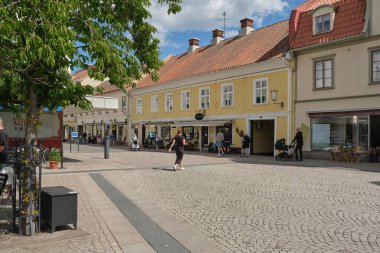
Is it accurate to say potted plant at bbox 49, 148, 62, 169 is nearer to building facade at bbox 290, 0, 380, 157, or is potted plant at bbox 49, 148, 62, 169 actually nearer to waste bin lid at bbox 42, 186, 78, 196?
waste bin lid at bbox 42, 186, 78, 196

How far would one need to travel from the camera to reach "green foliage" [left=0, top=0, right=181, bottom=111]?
464 cm

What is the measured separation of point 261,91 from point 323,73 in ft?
15.2

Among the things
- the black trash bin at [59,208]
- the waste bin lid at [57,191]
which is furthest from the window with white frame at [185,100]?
the black trash bin at [59,208]

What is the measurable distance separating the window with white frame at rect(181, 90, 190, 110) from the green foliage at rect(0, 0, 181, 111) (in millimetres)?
23978

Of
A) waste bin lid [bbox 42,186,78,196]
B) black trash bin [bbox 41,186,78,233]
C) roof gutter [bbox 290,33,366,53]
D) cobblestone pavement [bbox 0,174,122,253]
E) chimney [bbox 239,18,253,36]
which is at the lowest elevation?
cobblestone pavement [bbox 0,174,122,253]

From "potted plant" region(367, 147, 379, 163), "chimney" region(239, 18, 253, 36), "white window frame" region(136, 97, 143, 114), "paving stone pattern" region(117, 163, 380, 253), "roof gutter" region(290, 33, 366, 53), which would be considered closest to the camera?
"paving stone pattern" region(117, 163, 380, 253)

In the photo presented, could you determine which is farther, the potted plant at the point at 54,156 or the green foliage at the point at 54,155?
the green foliage at the point at 54,155

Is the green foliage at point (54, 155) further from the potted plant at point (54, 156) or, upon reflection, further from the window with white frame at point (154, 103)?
the window with white frame at point (154, 103)

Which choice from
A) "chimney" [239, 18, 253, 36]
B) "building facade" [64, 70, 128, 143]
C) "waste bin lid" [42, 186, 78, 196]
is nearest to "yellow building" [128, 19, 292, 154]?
"chimney" [239, 18, 253, 36]

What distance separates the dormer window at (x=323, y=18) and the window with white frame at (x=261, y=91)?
14.5 ft

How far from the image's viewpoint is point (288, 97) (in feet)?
75.3

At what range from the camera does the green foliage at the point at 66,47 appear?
15.2 ft

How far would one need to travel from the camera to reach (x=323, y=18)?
21.4 metres

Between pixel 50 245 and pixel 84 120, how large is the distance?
48635mm
